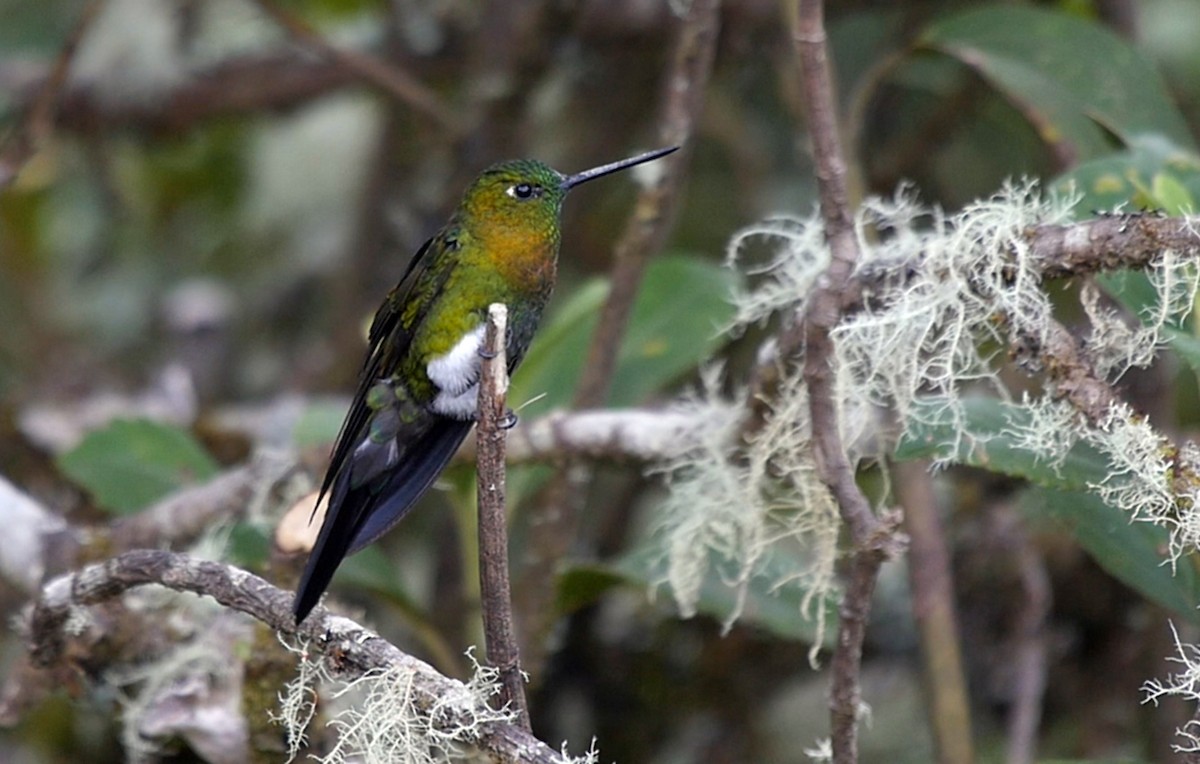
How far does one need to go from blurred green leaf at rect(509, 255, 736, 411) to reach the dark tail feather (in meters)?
0.46

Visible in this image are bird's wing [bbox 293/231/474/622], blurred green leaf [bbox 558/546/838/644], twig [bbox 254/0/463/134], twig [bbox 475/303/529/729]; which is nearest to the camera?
twig [bbox 475/303/529/729]

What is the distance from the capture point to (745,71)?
3.60 m

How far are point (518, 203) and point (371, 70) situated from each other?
1.16 metres

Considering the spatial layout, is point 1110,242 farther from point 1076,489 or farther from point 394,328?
point 394,328

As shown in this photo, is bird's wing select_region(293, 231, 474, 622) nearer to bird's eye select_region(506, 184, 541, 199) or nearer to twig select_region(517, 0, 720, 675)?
bird's eye select_region(506, 184, 541, 199)

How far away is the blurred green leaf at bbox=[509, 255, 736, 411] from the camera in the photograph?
2.35 meters

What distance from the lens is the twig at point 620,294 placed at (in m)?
2.01

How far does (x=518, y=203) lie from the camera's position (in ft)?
6.61

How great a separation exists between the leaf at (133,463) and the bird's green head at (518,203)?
2.25ft

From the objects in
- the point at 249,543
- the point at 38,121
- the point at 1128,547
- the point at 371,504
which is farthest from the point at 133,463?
the point at 1128,547

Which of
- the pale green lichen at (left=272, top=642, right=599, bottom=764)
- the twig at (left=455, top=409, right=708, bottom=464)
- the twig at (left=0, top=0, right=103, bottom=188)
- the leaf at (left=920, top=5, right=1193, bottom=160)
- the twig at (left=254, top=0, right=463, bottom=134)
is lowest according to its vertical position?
the pale green lichen at (left=272, top=642, right=599, bottom=764)

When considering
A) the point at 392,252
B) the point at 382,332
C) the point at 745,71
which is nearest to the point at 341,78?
the point at 392,252

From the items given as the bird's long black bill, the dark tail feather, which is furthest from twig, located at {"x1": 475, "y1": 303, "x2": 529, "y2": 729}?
the bird's long black bill

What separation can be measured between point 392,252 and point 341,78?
1.48 ft
